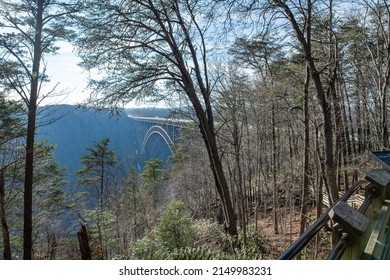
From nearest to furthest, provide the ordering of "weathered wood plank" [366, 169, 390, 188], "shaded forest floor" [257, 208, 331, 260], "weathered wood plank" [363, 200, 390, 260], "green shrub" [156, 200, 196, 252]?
"weathered wood plank" [363, 200, 390, 260] → "weathered wood plank" [366, 169, 390, 188] → "shaded forest floor" [257, 208, 331, 260] → "green shrub" [156, 200, 196, 252]

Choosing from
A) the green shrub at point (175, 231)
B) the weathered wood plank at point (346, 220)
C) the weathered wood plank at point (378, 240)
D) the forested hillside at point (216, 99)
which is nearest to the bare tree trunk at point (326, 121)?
the forested hillside at point (216, 99)

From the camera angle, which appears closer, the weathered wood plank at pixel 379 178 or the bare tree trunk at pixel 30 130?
the weathered wood plank at pixel 379 178

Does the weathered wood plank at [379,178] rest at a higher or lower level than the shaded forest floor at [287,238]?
higher

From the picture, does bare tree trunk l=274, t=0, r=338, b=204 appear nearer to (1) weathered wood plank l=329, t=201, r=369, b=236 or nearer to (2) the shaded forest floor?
(2) the shaded forest floor

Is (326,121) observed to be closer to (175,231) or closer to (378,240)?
A: (378,240)

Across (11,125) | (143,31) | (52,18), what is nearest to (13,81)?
(11,125)

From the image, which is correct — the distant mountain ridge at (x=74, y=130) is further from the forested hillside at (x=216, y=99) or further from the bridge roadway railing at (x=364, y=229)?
the bridge roadway railing at (x=364, y=229)

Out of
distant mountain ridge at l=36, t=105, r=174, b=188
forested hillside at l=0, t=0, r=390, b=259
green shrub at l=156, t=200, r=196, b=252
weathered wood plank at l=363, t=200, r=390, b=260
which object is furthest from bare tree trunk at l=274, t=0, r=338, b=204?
green shrub at l=156, t=200, r=196, b=252

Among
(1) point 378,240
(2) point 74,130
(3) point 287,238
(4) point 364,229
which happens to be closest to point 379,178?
(1) point 378,240
